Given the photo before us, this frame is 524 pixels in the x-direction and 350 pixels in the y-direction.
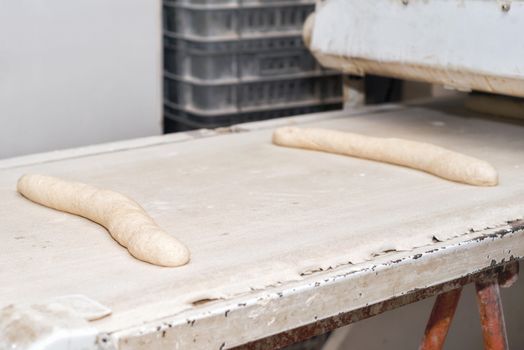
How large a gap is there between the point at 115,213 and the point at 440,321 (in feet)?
2.19

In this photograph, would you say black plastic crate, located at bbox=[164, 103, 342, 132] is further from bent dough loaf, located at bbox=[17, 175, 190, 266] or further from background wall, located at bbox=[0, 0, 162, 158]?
bent dough loaf, located at bbox=[17, 175, 190, 266]

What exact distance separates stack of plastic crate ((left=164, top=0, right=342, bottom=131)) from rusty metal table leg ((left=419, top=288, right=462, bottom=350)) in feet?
2.75

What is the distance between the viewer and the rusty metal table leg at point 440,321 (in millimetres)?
1517

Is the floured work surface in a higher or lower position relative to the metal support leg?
higher

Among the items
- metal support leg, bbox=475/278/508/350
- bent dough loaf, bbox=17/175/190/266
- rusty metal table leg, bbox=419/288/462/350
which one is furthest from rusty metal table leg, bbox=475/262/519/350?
bent dough loaf, bbox=17/175/190/266

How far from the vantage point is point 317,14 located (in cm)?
191

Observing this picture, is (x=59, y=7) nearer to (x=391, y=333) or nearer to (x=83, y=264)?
(x=83, y=264)

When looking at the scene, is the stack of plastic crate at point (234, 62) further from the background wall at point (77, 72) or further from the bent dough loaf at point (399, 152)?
the bent dough loaf at point (399, 152)

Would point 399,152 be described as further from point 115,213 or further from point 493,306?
point 115,213

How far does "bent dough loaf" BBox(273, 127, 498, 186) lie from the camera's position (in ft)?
4.75

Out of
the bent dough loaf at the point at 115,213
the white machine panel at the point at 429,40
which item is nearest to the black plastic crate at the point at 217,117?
the white machine panel at the point at 429,40

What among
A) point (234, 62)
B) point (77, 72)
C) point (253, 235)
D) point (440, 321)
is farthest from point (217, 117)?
point (253, 235)

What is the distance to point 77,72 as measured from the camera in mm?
1872

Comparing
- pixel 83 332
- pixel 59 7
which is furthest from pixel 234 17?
pixel 83 332
